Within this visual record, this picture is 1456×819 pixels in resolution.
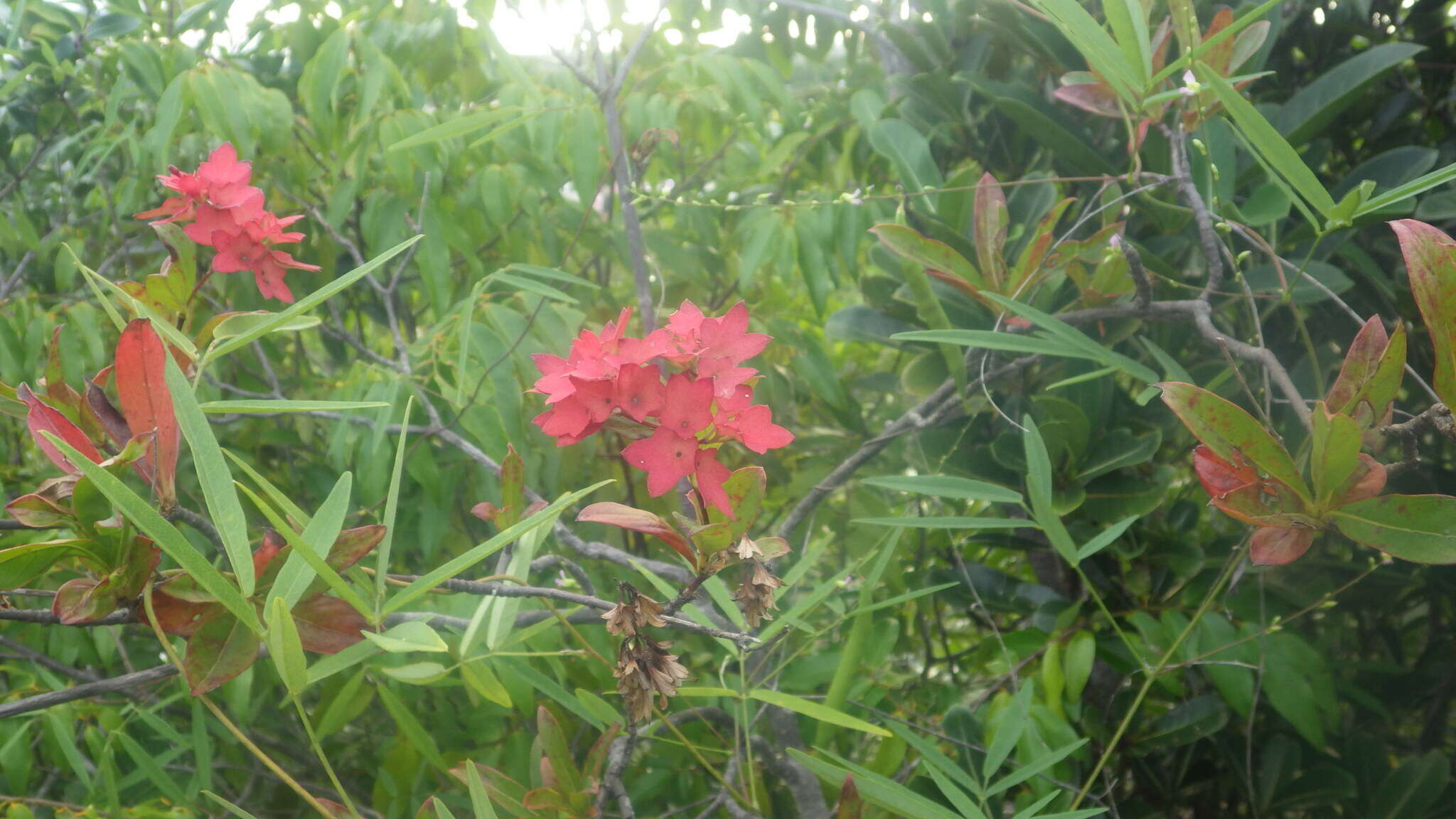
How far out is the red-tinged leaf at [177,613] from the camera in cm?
58

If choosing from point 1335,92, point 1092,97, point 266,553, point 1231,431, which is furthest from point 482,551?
point 1335,92

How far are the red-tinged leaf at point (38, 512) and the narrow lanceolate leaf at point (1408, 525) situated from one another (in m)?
0.75

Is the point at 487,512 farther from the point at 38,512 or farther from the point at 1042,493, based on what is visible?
the point at 1042,493

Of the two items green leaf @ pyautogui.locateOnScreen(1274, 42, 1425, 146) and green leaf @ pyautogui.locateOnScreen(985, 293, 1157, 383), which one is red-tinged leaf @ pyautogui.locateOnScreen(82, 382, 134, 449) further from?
green leaf @ pyautogui.locateOnScreen(1274, 42, 1425, 146)

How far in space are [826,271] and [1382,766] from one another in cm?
89

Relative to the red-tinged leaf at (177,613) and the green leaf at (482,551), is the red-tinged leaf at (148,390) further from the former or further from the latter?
the green leaf at (482,551)

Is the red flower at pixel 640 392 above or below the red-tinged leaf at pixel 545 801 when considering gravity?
above

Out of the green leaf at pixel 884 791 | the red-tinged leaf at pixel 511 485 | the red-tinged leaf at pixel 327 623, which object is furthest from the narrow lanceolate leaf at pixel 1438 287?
the red-tinged leaf at pixel 327 623

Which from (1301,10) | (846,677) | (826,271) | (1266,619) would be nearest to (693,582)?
(846,677)

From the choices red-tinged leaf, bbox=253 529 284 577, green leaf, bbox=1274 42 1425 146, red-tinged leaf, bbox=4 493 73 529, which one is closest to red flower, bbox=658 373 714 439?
red-tinged leaf, bbox=253 529 284 577

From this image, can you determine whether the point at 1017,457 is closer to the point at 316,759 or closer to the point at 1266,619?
the point at 1266,619

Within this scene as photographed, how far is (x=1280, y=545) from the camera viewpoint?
605 mm

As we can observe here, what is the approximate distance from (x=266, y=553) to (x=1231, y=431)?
587 mm

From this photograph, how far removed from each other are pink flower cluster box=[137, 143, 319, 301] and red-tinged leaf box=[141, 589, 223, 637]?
287 mm
